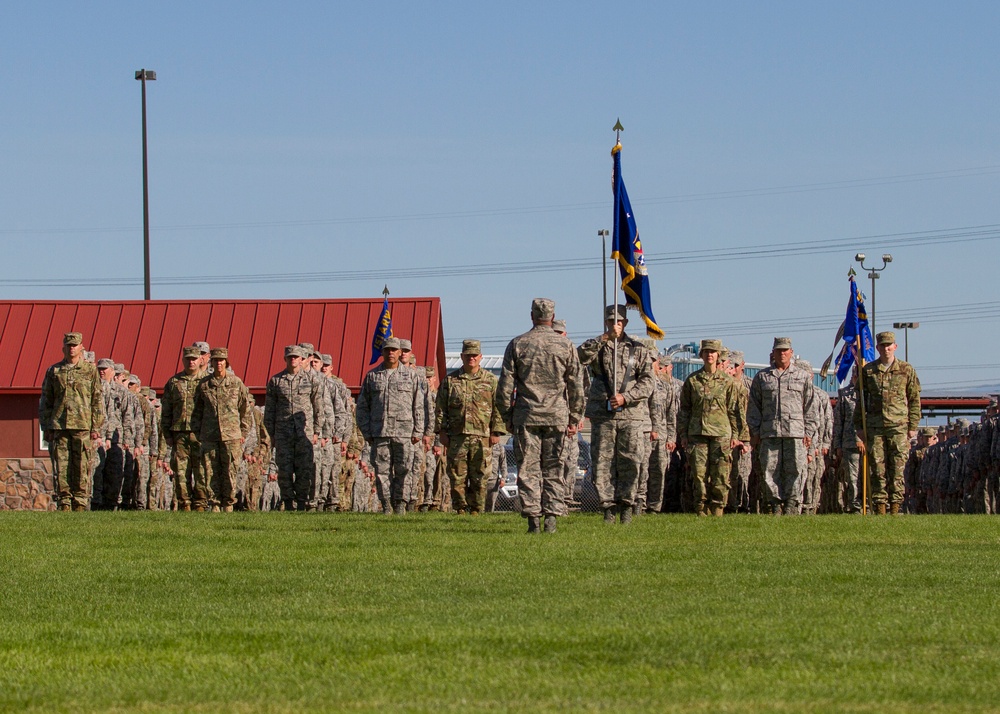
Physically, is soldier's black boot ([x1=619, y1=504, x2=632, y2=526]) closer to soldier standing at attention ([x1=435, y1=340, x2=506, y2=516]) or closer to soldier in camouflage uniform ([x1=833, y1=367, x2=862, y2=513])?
soldier standing at attention ([x1=435, y1=340, x2=506, y2=516])

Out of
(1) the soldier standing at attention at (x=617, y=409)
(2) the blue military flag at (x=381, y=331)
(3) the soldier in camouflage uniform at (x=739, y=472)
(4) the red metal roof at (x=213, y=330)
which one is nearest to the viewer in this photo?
(1) the soldier standing at attention at (x=617, y=409)

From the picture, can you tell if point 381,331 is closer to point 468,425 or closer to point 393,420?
point 468,425

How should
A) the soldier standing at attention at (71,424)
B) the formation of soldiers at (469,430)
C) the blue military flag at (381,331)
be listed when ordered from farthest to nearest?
the blue military flag at (381,331)
the soldier standing at attention at (71,424)
the formation of soldiers at (469,430)

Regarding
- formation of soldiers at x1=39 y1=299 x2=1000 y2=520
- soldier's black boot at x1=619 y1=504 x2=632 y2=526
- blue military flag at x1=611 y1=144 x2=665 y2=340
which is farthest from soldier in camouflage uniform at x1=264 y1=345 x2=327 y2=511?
soldier's black boot at x1=619 y1=504 x2=632 y2=526

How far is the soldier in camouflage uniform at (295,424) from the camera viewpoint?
70.0ft

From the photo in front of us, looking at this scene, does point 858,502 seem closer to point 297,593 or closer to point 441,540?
point 441,540

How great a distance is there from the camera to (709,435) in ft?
61.9

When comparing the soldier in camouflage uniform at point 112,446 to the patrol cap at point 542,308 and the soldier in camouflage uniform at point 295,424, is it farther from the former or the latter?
the patrol cap at point 542,308

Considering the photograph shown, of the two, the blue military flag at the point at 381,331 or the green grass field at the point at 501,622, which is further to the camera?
the blue military flag at the point at 381,331

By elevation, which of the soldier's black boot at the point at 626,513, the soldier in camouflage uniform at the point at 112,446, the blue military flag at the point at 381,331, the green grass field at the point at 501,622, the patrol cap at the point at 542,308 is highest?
the blue military flag at the point at 381,331

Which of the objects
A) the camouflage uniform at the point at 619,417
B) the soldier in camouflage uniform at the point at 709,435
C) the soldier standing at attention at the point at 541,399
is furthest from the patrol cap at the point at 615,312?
the soldier in camouflage uniform at the point at 709,435

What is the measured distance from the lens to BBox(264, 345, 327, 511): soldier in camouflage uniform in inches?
840

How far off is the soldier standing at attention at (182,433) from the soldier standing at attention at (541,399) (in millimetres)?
7539

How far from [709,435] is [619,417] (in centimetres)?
416
